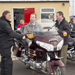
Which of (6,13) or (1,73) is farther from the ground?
(6,13)

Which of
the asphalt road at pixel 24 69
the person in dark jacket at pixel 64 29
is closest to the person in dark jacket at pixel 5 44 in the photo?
the asphalt road at pixel 24 69

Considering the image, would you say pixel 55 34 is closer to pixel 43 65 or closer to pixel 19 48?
pixel 43 65

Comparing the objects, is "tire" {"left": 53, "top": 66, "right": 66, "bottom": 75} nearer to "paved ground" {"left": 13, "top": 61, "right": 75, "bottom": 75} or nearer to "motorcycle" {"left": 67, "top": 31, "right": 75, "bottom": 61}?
"paved ground" {"left": 13, "top": 61, "right": 75, "bottom": 75}

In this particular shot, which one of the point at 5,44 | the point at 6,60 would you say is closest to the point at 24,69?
the point at 6,60

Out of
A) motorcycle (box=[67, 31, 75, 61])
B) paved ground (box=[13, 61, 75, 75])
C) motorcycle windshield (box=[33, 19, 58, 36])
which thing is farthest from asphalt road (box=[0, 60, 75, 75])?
motorcycle windshield (box=[33, 19, 58, 36])

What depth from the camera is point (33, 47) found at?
3.80 meters

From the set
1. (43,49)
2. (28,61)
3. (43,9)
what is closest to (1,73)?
(28,61)

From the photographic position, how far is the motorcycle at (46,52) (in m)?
3.35

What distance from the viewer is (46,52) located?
351cm

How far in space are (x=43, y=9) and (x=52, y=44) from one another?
8870 mm

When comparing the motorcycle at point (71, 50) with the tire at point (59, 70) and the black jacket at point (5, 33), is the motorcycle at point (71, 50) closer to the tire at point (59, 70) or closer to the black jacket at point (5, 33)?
the tire at point (59, 70)

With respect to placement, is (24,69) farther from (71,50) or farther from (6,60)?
(71,50)

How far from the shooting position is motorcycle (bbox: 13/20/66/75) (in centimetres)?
335

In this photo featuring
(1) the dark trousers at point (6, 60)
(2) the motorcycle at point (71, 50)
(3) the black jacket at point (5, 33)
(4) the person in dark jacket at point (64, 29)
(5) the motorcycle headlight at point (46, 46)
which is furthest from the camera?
(2) the motorcycle at point (71, 50)
